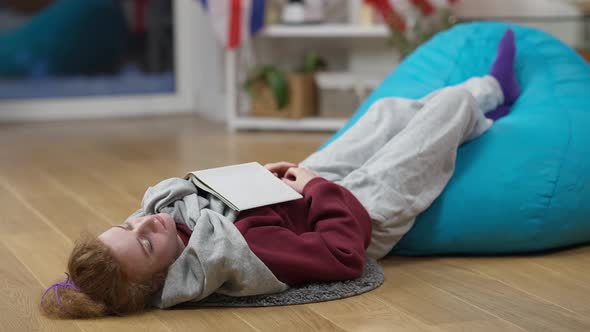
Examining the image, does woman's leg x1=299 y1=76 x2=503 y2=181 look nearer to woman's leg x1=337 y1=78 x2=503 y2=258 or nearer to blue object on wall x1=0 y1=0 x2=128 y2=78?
woman's leg x1=337 y1=78 x2=503 y2=258

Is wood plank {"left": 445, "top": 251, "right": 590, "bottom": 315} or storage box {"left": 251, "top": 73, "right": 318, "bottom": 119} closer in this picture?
wood plank {"left": 445, "top": 251, "right": 590, "bottom": 315}

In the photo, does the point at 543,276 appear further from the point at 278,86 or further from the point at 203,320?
the point at 278,86

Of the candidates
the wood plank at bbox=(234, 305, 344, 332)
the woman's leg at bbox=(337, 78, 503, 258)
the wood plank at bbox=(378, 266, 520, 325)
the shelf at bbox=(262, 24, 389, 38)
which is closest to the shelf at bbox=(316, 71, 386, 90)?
the shelf at bbox=(262, 24, 389, 38)

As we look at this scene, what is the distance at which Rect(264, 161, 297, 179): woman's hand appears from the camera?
2078 mm

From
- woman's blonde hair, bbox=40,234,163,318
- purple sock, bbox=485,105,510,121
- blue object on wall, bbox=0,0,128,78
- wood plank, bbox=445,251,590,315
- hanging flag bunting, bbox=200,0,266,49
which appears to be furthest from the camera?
blue object on wall, bbox=0,0,128,78

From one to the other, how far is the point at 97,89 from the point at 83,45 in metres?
0.24

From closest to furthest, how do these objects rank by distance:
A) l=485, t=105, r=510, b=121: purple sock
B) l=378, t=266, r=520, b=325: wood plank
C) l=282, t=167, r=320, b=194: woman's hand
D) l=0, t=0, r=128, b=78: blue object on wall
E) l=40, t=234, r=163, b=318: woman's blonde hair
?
l=40, t=234, r=163, b=318: woman's blonde hair < l=378, t=266, r=520, b=325: wood plank < l=282, t=167, r=320, b=194: woman's hand < l=485, t=105, r=510, b=121: purple sock < l=0, t=0, r=128, b=78: blue object on wall

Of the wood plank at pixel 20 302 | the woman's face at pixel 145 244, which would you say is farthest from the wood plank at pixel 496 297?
the wood plank at pixel 20 302

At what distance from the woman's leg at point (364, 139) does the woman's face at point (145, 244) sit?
0.52m

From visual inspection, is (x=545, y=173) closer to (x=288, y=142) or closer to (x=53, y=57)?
(x=288, y=142)

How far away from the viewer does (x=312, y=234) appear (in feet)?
5.97

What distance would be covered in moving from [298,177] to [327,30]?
2117 millimetres

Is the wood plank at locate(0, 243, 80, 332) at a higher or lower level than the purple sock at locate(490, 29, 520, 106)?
lower

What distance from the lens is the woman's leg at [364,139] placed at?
2170mm
